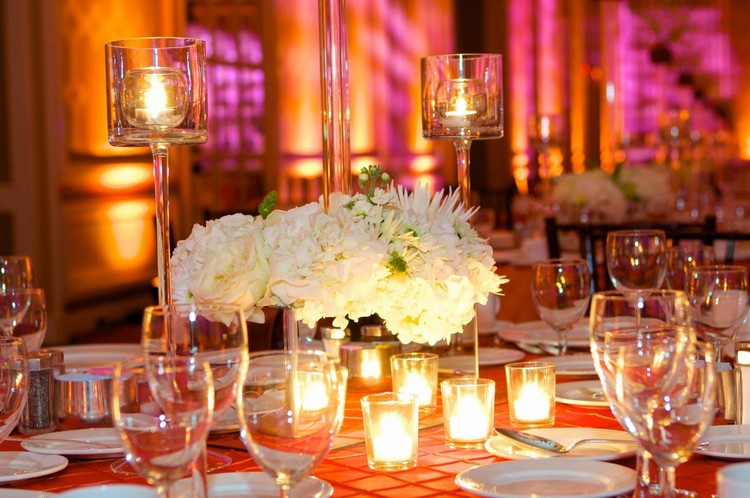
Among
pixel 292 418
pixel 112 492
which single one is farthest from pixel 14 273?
pixel 292 418

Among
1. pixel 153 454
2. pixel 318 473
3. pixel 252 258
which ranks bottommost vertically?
pixel 318 473

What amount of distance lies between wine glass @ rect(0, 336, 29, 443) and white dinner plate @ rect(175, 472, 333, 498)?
0.26m

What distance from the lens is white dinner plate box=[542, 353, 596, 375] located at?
191 cm

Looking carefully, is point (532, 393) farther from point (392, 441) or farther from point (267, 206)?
point (267, 206)

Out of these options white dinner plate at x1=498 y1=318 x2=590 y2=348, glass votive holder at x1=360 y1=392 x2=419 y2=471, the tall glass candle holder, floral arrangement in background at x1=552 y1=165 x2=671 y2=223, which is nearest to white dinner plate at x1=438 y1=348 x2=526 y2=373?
white dinner plate at x1=498 y1=318 x2=590 y2=348

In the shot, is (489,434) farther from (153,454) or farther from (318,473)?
(153,454)

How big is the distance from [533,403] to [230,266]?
44cm

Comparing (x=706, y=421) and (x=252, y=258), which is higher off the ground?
(x=252, y=258)

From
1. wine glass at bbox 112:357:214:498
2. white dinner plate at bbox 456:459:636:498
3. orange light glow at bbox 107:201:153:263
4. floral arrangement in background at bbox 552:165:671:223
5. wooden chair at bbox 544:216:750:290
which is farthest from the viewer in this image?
orange light glow at bbox 107:201:153:263

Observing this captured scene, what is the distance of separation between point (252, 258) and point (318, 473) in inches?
11.4

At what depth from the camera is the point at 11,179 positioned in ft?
20.0

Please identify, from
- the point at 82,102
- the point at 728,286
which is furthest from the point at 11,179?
the point at 728,286

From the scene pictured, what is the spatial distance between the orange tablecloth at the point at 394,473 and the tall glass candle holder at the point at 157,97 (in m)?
0.37

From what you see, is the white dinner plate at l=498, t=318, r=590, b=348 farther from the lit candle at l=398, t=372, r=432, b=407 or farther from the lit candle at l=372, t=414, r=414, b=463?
the lit candle at l=372, t=414, r=414, b=463
